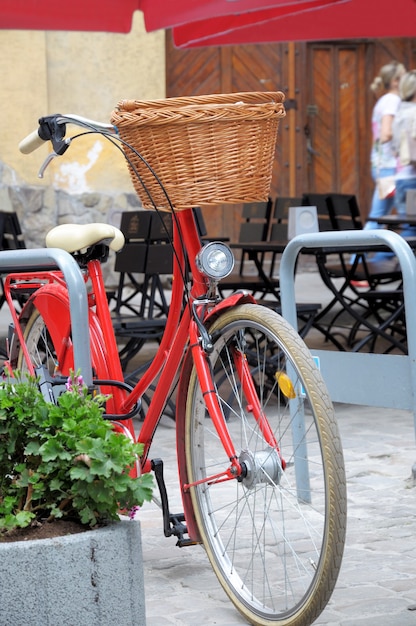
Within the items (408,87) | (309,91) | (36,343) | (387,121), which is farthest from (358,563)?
(309,91)

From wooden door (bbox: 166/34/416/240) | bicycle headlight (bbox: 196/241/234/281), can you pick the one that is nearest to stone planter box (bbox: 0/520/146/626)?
bicycle headlight (bbox: 196/241/234/281)

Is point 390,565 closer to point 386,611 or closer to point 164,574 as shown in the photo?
point 386,611

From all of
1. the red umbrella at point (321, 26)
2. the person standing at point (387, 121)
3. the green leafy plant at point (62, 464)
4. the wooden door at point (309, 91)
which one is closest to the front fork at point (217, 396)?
the green leafy plant at point (62, 464)

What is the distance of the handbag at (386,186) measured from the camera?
440 inches

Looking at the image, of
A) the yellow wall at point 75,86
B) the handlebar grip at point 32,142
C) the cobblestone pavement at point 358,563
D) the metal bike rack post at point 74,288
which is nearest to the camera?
the cobblestone pavement at point 358,563

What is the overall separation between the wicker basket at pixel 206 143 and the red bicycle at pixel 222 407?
0.06m

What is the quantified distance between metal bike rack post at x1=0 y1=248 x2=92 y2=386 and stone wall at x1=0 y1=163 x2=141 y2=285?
771cm

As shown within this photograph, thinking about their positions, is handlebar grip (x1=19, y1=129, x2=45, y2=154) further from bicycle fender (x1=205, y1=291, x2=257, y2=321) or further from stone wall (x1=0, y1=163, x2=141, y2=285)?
stone wall (x1=0, y1=163, x2=141, y2=285)

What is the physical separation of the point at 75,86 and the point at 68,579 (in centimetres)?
927

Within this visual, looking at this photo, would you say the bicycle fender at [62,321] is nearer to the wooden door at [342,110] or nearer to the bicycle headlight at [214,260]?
the bicycle headlight at [214,260]

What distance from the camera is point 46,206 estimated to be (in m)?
11.4

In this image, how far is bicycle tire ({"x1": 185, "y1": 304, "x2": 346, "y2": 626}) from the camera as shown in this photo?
113 inches

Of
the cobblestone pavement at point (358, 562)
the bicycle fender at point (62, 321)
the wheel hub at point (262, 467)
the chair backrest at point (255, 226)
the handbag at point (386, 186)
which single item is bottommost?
the cobblestone pavement at point (358, 562)

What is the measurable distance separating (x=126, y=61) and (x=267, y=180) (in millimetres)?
8429
